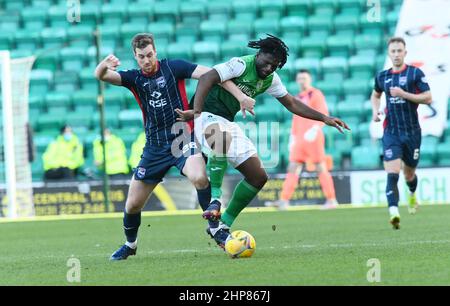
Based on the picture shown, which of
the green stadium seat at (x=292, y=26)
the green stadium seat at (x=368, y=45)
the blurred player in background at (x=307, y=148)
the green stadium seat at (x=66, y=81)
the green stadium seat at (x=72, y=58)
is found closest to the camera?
the blurred player in background at (x=307, y=148)

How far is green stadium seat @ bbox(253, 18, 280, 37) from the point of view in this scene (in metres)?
23.6

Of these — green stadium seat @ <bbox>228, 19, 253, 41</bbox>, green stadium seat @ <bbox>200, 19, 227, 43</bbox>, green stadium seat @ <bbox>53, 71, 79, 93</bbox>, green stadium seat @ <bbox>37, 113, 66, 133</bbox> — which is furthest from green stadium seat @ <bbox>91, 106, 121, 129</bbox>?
green stadium seat @ <bbox>228, 19, 253, 41</bbox>

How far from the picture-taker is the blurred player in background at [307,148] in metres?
17.5

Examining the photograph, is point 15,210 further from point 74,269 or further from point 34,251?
point 74,269

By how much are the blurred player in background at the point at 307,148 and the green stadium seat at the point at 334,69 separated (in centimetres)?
497

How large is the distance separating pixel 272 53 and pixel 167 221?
296 inches

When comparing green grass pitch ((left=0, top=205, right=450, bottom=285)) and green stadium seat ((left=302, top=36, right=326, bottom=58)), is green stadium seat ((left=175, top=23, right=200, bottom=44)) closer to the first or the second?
green stadium seat ((left=302, top=36, right=326, bottom=58))

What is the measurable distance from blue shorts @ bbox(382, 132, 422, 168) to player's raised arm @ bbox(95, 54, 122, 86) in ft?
Answer: 14.7

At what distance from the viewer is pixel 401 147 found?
12.5 metres

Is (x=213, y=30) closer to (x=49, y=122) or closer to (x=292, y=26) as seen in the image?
(x=292, y=26)

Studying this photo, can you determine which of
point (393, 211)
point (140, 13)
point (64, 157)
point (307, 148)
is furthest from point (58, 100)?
point (393, 211)

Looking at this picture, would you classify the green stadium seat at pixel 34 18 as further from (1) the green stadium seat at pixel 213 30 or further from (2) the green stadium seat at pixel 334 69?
(2) the green stadium seat at pixel 334 69

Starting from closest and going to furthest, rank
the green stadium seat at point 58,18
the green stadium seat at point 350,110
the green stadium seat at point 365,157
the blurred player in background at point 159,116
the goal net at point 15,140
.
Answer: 1. the blurred player in background at point 159,116
2. the goal net at point 15,140
3. the green stadium seat at point 365,157
4. the green stadium seat at point 350,110
5. the green stadium seat at point 58,18

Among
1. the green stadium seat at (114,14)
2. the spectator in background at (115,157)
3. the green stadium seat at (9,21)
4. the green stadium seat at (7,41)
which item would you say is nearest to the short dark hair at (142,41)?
the spectator in background at (115,157)
